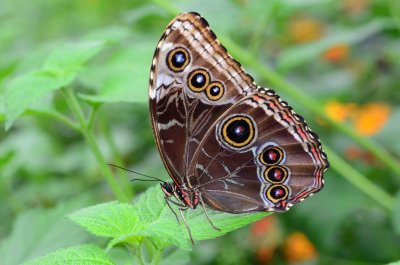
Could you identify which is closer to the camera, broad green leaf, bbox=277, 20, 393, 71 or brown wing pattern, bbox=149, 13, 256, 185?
brown wing pattern, bbox=149, 13, 256, 185

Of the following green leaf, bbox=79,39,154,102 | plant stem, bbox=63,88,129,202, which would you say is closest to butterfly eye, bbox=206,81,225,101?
green leaf, bbox=79,39,154,102

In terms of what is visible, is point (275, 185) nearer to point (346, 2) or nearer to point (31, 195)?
point (31, 195)

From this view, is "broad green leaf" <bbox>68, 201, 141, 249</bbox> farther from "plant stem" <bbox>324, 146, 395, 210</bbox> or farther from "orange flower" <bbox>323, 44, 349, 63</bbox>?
"orange flower" <bbox>323, 44, 349, 63</bbox>

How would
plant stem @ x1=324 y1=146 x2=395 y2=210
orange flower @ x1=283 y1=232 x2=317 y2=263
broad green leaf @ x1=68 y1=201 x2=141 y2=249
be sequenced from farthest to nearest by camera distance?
orange flower @ x1=283 y1=232 x2=317 y2=263 → plant stem @ x1=324 y1=146 x2=395 y2=210 → broad green leaf @ x1=68 y1=201 x2=141 y2=249

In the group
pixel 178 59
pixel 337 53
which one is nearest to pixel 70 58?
pixel 178 59

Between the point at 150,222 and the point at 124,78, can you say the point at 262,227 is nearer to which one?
the point at 124,78

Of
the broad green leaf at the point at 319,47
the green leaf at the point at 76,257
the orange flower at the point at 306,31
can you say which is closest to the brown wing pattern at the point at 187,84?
the green leaf at the point at 76,257
